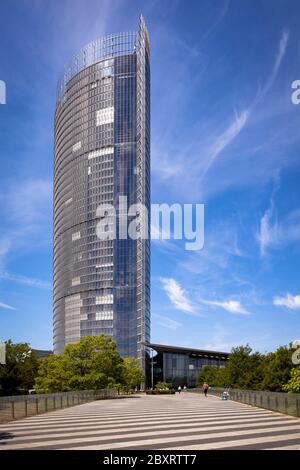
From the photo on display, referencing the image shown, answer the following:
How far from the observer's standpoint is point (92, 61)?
650ft

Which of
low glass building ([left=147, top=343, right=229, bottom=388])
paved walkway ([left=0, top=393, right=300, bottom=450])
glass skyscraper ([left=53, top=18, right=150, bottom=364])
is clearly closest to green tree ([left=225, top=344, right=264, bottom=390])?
paved walkway ([left=0, top=393, right=300, bottom=450])

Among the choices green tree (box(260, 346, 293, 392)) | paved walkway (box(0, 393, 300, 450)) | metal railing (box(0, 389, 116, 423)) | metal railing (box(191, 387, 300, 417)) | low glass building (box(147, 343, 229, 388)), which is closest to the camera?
paved walkway (box(0, 393, 300, 450))

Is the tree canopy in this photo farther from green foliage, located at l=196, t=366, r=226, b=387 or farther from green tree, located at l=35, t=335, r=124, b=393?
green foliage, located at l=196, t=366, r=226, b=387

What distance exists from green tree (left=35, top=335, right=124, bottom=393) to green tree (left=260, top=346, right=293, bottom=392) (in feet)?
57.4

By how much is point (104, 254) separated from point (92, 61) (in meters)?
79.5

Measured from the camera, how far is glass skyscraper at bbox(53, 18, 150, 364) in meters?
172

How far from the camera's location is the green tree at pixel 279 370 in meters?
48.4

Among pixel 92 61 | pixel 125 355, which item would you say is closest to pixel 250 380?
pixel 125 355

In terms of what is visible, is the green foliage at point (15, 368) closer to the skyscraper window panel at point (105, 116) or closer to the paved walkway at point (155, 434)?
the paved walkway at point (155, 434)

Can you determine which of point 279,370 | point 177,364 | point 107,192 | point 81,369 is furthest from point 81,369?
point 107,192

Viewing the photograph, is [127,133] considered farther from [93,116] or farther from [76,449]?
[76,449]

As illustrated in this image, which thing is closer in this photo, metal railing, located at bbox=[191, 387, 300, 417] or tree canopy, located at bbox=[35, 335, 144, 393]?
metal railing, located at bbox=[191, 387, 300, 417]

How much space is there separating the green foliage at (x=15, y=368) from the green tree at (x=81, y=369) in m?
3.22

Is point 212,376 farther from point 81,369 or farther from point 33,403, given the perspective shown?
point 33,403
